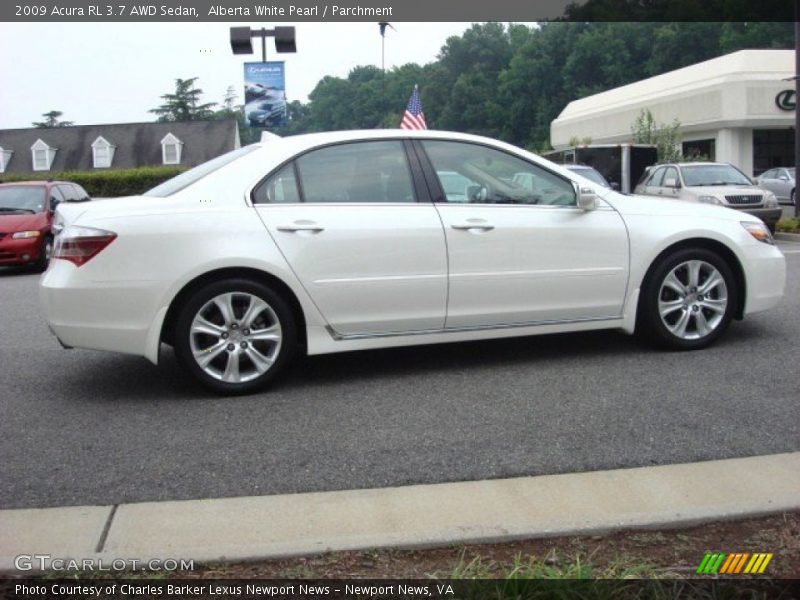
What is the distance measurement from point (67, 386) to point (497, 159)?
126 inches

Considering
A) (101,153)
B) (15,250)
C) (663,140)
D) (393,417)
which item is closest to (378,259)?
(393,417)

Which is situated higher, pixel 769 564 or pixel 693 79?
pixel 693 79

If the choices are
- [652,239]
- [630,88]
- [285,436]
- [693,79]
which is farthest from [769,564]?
[630,88]

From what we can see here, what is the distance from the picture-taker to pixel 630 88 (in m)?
44.8

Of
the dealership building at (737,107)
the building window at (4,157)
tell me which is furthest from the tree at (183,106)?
the dealership building at (737,107)

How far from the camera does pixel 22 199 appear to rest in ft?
50.8

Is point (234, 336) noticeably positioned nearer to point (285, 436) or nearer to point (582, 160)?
point (285, 436)

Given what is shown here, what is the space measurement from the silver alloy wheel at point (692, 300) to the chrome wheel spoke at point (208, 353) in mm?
2961

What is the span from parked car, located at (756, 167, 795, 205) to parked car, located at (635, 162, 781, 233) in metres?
9.67

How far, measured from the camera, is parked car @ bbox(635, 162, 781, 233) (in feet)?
54.2

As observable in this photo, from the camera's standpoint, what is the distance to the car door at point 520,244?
5.60 m

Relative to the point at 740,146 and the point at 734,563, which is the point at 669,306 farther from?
the point at 740,146

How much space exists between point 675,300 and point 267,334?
283 cm

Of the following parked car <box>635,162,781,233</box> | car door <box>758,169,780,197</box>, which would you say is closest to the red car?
parked car <box>635,162,781,233</box>
